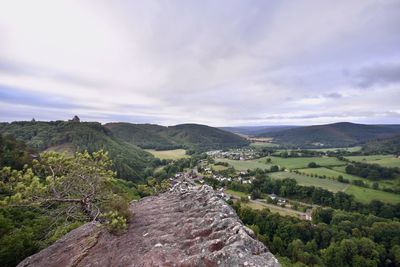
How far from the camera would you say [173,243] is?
10250 mm

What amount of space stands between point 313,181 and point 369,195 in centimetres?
1908

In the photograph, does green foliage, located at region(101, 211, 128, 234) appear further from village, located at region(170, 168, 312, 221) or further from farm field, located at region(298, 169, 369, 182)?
farm field, located at region(298, 169, 369, 182)

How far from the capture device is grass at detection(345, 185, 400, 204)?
243 feet

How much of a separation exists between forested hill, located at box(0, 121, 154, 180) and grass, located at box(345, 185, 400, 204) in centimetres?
8219

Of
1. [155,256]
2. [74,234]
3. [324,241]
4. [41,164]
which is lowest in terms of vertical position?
[324,241]

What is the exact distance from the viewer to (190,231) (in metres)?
11.0

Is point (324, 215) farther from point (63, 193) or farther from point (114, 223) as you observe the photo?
point (63, 193)

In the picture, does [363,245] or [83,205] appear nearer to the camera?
[83,205]

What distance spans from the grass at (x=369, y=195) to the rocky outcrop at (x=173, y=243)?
269ft

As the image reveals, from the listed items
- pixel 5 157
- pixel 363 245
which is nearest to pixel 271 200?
pixel 363 245

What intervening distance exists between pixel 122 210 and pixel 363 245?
5762 cm

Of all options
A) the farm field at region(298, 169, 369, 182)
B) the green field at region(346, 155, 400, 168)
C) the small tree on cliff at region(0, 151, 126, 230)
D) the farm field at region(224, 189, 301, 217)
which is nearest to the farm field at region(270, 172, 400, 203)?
the farm field at region(298, 169, 369, 182)

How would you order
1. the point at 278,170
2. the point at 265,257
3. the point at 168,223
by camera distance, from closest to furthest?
the point at 265,257 → the point at 168,223 → the point at 278,170

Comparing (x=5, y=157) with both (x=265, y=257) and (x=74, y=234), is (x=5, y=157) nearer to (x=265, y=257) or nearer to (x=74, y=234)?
(x=74, y=234)
